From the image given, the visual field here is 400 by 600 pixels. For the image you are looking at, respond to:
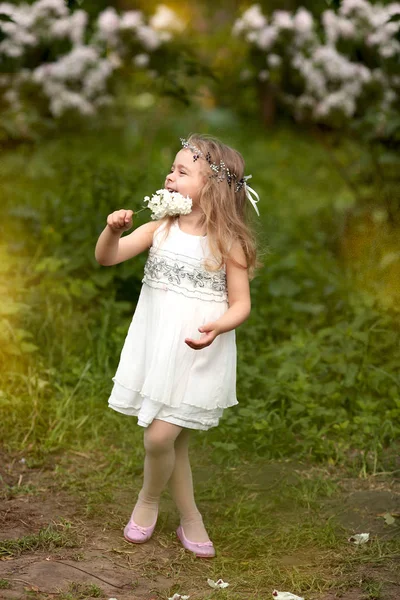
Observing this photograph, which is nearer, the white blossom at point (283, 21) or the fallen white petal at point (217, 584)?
the fallen white petal at point (217, 584)

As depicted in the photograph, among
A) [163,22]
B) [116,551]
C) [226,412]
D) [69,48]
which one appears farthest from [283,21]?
[116,551]

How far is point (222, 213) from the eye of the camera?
3.11 metres

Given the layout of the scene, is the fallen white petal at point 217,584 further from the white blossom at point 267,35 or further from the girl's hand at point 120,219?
the white blossom at point 267,35

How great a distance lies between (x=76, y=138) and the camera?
34.9 ft

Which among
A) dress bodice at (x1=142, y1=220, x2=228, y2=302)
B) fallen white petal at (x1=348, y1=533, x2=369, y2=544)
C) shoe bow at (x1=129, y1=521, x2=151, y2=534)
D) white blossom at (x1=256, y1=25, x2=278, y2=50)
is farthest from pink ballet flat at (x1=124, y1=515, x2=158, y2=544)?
white blossom at (x1=256, y1=25, x2=278, y2=50)

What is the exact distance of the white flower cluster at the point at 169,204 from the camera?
9.92 ft

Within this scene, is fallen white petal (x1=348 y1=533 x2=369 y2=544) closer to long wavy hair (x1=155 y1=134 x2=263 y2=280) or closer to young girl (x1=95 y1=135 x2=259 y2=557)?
young girl (x1=95 y1=135 x2=259 y2=557)

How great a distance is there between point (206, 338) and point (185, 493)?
2.39 ft

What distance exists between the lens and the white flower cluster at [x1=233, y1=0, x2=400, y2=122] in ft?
21.5

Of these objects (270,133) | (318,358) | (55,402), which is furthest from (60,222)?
(270,133)

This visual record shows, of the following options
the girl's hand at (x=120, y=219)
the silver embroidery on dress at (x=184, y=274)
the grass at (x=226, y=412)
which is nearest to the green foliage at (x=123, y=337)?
the grass at (x=226, y=412)

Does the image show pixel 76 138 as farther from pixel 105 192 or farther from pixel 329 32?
pixel 105 192

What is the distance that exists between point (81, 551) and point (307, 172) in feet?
24.4

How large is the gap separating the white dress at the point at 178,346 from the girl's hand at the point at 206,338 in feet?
0.45
